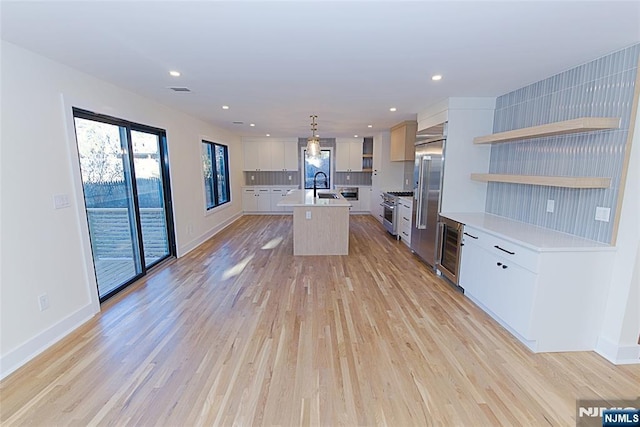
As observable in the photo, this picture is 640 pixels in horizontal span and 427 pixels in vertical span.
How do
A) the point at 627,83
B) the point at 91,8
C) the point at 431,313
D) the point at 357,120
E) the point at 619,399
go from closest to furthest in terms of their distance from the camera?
the point at 91,8 < the point at 619,399 < the point at 627,83 < the point at 431,313 < the point at 357,120

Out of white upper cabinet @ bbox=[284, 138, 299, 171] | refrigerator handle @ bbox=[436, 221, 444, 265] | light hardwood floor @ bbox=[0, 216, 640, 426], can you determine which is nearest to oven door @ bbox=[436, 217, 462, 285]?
refrigerator handle @ bbox=[436, 221, 444, 265]

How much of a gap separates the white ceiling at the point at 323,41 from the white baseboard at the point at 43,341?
2260mm

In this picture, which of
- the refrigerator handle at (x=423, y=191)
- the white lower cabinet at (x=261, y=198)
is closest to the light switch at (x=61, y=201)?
the refrigerator handle at (x=423, y=191)

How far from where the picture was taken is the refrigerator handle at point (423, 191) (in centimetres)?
428

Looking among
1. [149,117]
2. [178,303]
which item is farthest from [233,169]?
[178,303]

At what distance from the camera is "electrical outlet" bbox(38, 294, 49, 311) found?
91.0 inches

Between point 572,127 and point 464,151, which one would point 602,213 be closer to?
point 572,127

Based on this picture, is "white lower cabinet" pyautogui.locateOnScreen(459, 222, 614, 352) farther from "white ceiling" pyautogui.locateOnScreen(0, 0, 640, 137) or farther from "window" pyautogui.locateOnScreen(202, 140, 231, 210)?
"window" pyautogui.locateOnScreen(202, 140, 231, 210)

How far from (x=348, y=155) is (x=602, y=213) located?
666cm

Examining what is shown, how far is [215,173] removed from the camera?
680 centimetres

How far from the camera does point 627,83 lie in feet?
6.93

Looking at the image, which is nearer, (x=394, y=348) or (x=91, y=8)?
(x=91, y=8)

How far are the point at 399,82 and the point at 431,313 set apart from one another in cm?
245

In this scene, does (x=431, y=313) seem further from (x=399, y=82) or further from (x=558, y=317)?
(x=399, y=82)
